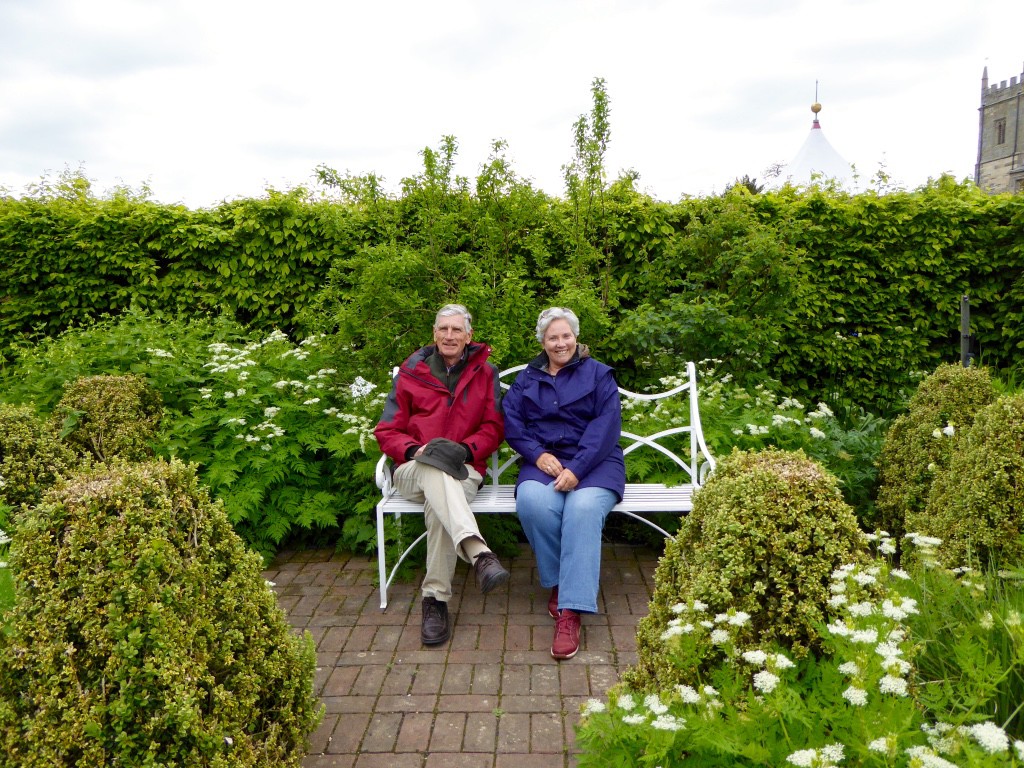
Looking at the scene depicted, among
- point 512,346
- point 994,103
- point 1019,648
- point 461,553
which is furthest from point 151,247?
point 994,103

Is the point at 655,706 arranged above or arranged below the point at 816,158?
below

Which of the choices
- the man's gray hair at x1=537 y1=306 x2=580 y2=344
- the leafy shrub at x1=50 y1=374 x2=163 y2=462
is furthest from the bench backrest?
the leafy shrub at x1=50 y1=374 x2=163 y2=462

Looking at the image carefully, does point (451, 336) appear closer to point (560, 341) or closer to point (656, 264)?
→ point (560, 341)

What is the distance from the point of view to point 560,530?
3.60m

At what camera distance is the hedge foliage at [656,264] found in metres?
5.65

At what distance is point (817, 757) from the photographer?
1.40 metres

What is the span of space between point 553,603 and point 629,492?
0.73 m

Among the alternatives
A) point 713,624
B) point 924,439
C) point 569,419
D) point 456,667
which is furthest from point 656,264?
point 713,624

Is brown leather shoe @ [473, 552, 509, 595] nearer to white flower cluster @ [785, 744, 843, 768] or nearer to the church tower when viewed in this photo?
white flower cluster @ [785, 744, 843, 768]

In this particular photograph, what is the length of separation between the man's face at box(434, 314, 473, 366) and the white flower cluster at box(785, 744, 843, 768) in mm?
2834

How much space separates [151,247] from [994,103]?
71.4 meters

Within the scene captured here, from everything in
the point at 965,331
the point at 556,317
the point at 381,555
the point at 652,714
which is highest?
the point at 556,317

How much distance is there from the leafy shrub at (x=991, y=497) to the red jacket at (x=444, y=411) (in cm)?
216

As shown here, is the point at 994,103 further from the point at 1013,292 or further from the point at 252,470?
the point at 252,470
